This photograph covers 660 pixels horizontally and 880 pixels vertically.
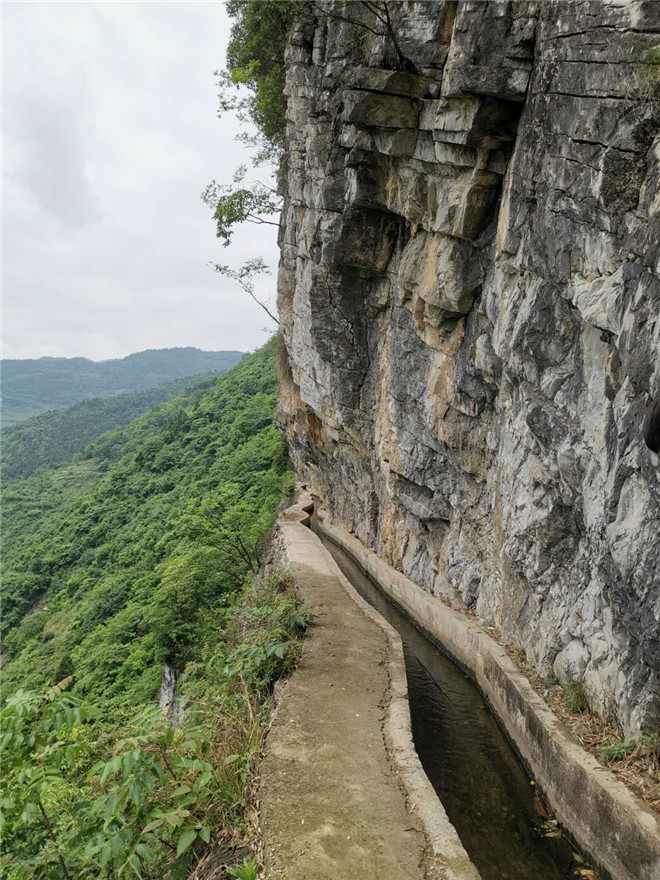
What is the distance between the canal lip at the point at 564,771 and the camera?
4477 millimetres

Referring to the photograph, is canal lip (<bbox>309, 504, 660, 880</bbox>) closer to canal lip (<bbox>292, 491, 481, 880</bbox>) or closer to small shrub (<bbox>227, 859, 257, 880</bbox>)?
canal lip (<bbox>292, 491, 481, 880</bbox>)

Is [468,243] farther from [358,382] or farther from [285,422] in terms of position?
[285,422]

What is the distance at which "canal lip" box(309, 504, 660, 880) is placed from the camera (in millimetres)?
4477

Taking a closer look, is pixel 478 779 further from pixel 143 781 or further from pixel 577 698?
pixel 143 781

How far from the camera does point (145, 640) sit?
15.9m

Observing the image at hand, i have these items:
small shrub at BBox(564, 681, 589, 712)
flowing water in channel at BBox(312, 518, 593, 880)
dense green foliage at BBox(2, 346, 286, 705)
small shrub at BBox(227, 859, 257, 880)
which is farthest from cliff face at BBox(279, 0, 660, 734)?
dense green foliage at BBox(2, 346, 286, 705)

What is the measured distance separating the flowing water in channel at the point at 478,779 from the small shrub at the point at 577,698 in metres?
1.07

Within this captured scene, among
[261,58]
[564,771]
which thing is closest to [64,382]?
[261,58]

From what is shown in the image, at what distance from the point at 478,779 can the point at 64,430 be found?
74.0 metres

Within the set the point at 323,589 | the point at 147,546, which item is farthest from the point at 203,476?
the point at 323,589

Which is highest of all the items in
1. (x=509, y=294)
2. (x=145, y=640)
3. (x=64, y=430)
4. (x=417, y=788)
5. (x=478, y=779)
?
(x=509, y=294)

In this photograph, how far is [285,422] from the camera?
78.4 ft

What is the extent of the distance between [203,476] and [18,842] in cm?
2276

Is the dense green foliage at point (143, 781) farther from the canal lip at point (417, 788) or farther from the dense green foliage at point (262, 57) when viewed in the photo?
the dense green foliage at point (262, 57)
